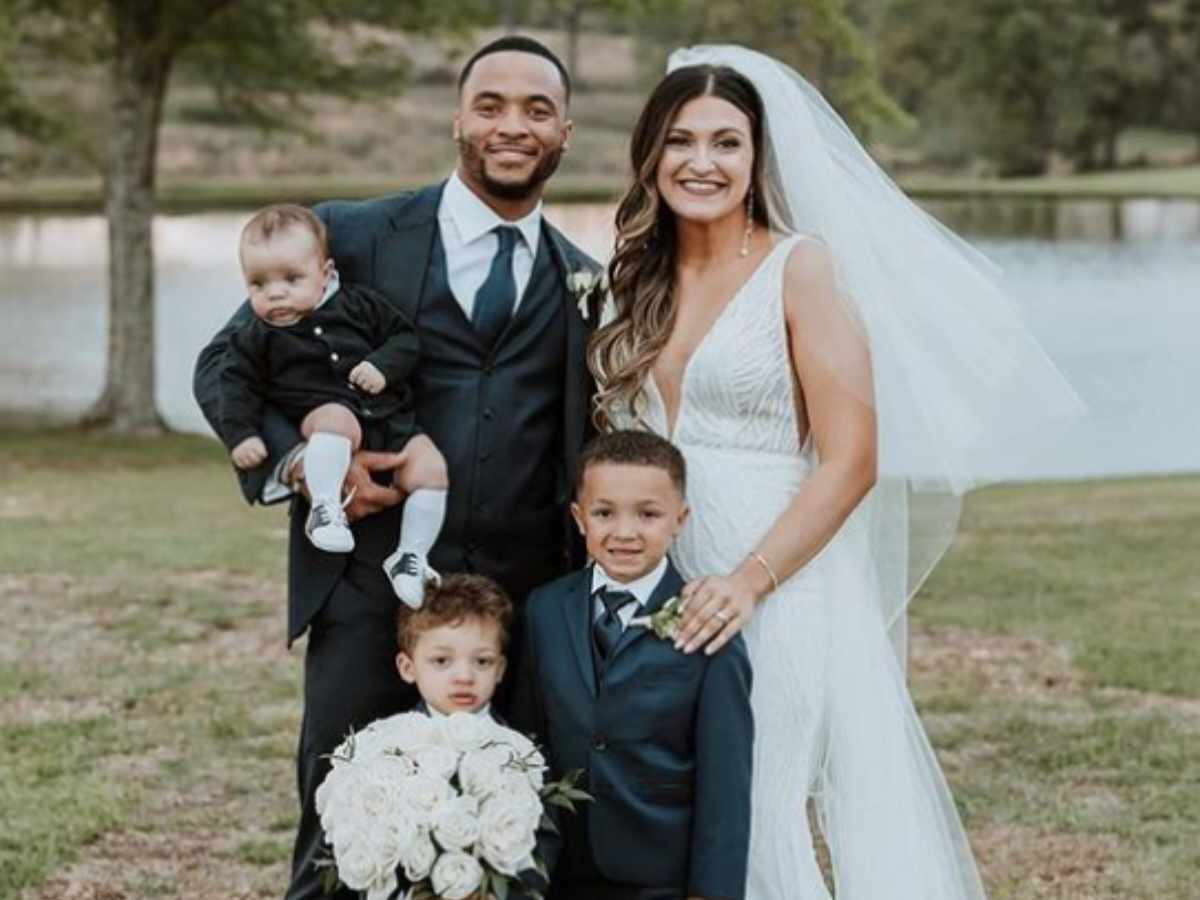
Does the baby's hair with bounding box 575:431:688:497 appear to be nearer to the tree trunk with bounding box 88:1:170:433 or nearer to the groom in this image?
the groom

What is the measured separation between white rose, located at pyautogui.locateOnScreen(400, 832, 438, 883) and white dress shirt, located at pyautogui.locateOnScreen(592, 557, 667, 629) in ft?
1.89

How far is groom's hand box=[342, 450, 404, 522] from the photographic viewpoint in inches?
157

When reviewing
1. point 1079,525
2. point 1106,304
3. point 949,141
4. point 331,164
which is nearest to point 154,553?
point 1079,525

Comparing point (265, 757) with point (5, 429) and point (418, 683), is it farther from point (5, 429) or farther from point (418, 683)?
point (5, 429)

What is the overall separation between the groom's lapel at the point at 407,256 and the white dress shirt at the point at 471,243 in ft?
0.13

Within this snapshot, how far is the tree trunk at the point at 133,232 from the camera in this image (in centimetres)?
1848

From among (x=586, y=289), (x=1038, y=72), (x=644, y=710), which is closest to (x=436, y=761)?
(x=644, y=710)

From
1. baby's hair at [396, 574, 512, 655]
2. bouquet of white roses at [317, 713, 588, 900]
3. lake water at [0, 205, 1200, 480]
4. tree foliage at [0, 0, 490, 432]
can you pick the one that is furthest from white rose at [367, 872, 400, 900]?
tree foliage at [0, 0, 490, 432]

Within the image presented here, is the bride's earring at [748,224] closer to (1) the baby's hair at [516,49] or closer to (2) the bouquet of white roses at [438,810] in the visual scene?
(1) the baby's hair at [516,49]

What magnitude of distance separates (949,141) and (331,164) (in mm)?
22870

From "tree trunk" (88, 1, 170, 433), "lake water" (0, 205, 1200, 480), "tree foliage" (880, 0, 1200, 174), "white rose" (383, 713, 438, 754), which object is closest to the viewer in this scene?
"white rose" (383, 713, 438, 754)

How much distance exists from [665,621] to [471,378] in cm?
73

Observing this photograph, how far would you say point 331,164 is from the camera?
64625 millimetres

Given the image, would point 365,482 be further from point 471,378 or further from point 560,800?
point 560,800
